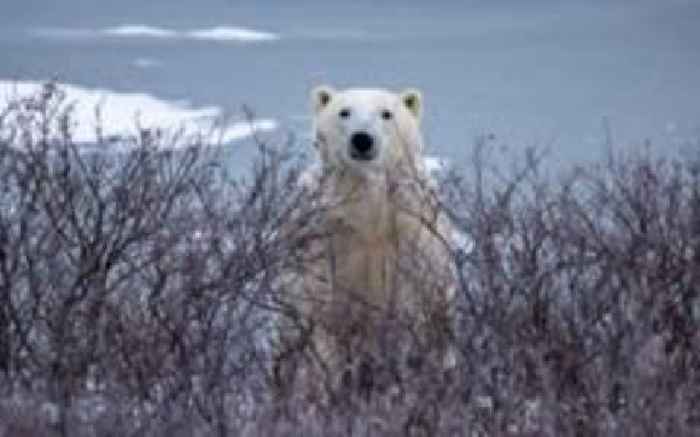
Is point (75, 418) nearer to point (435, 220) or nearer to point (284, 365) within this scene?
point (284, 365)

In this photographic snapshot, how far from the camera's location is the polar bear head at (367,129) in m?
7.90

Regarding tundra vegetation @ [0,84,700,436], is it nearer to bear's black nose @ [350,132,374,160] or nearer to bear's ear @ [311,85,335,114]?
bear's black nose @ [350,132,374,160]

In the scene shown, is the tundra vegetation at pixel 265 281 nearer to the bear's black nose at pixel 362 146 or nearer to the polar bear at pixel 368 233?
the polar bear at pixel 368 233

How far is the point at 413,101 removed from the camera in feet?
27.5

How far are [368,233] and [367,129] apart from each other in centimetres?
44

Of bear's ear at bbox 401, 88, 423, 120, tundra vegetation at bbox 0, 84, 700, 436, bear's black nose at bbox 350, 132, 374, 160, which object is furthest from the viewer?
bear's ear at bbox 401, 88, 423, 120

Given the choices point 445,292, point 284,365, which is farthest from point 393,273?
point 284,365

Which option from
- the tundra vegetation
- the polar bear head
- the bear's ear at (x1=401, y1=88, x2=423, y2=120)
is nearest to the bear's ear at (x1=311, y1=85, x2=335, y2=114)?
the polar bear head

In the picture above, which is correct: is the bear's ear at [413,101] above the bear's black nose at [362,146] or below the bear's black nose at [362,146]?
above

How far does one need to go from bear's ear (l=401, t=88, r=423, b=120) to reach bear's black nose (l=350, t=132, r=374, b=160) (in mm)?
476

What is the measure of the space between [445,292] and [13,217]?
4.68 feet

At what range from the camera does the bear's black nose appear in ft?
25.9

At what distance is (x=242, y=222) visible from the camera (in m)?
6.10

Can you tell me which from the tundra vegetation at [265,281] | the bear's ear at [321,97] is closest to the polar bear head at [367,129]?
the bear's ear at [321,97]
